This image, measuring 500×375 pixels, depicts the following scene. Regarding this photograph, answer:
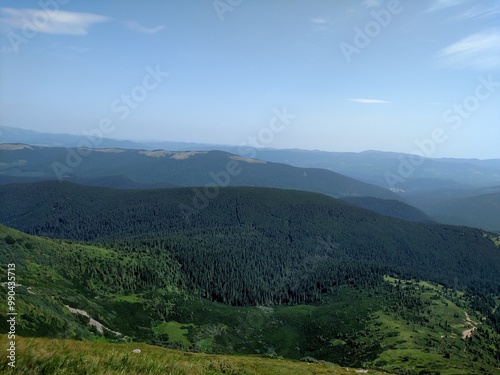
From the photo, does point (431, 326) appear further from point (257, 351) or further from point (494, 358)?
point (257, 351)

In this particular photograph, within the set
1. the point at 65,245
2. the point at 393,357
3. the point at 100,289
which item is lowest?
the point at 393,357

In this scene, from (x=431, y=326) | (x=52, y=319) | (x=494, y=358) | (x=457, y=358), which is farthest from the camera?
(x=431, y=326)

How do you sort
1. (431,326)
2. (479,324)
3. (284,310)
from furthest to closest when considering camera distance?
(284,310)
(479,324)
(431,326)

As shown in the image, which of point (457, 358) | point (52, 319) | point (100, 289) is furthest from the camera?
point (100, 289)

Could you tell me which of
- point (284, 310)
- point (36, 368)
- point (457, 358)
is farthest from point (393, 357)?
point (36, 368)

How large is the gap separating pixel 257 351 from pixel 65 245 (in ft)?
357

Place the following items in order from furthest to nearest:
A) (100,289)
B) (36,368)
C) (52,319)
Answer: (100,289), (52,319), (36,368)

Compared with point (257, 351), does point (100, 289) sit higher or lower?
higher

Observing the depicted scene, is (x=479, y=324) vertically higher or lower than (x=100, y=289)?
lower

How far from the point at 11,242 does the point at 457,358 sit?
587 ft

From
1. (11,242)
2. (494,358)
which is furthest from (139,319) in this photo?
(494,358)

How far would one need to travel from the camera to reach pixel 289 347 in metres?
150

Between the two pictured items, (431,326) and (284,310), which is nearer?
(431,326)

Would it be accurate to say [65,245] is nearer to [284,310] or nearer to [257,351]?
[257,351]
